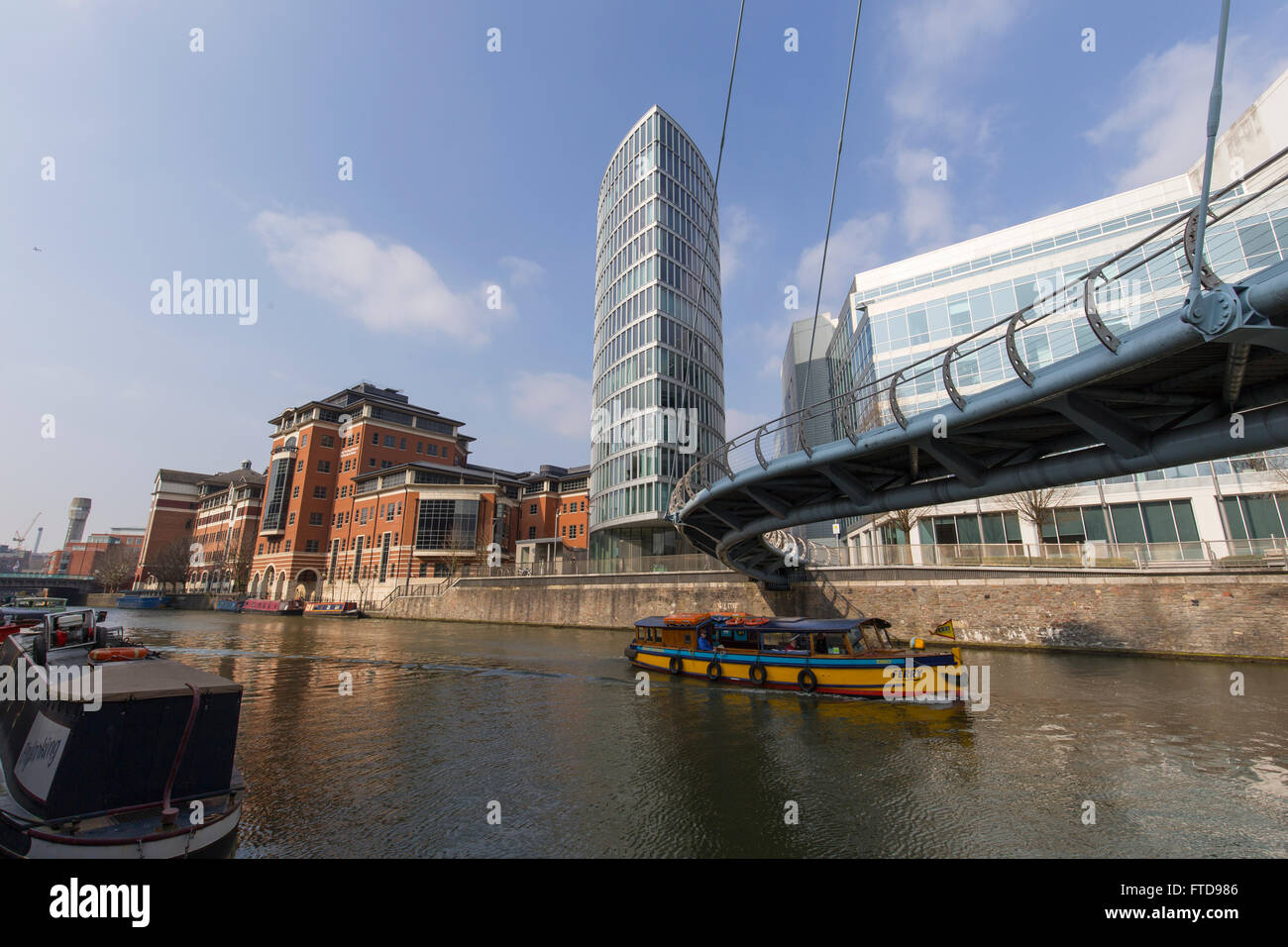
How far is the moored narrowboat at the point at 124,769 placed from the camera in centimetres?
664

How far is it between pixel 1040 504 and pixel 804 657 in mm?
23743

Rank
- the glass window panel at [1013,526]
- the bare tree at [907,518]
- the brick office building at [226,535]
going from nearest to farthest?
the glass window panel at [1013,526]
the bare tree at [907,518]
the brick office building at [226,535]

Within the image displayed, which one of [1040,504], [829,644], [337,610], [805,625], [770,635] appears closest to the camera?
[829,644]

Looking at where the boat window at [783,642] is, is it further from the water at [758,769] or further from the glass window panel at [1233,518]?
the glass window panel at [1233,518]

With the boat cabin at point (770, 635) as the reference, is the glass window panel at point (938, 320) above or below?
above

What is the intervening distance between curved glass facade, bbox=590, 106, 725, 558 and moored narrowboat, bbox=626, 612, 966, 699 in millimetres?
24457

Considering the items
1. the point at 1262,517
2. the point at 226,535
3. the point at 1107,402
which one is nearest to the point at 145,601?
the point at 226,535

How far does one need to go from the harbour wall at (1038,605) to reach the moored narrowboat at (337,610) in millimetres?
34922

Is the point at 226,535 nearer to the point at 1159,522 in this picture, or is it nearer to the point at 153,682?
the point at 153,682

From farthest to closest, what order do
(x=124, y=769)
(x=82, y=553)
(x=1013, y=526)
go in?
(x=82, y=553), (x=1013, y=526), (x=124, y=769)

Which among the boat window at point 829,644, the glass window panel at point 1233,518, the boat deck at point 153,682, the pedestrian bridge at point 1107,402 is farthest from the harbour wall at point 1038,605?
the boat deck at point 153,682

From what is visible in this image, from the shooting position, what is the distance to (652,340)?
52188 millimetres
